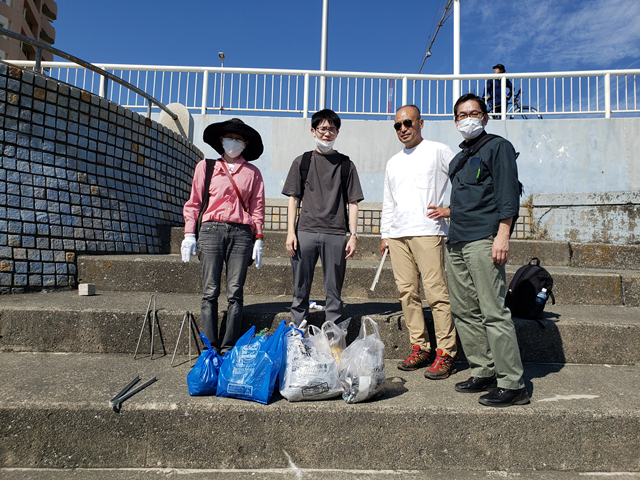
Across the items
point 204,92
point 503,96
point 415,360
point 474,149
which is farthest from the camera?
point 204,92

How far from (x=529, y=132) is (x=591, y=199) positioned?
84.8 inches

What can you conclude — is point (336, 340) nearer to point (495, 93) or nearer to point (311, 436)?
point (311, 436)

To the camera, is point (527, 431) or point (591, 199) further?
point (591, 199)

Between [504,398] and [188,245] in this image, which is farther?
[188,245]

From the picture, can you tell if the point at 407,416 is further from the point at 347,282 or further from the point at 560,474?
the point at 347,282

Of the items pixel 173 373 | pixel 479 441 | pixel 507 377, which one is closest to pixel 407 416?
pixel 479 441

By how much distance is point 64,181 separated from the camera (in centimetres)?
429

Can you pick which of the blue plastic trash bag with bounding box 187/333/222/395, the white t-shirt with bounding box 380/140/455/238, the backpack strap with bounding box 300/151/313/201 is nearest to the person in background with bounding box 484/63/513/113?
the white t-shirt with bounding box 380/140/455/238

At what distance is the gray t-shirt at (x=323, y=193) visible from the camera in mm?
2824

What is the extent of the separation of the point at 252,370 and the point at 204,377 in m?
0.31

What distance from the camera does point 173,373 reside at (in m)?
2.60

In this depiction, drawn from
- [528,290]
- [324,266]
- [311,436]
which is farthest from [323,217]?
[528,290]

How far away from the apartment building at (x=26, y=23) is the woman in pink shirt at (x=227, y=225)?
21.5m

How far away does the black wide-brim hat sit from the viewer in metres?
2.93
